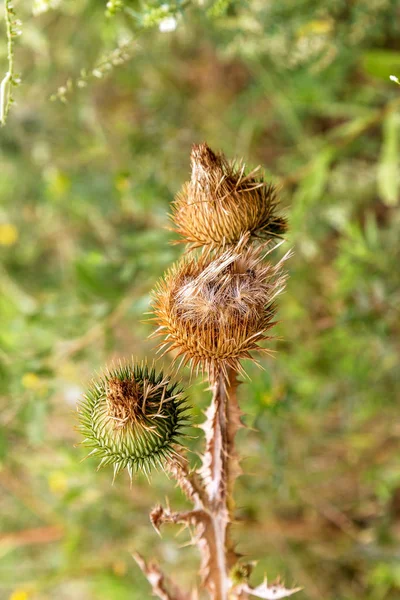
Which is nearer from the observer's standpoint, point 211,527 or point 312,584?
point 211,527

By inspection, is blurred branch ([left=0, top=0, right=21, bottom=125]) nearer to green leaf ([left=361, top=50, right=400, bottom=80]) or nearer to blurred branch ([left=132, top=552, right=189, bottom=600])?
blurred branch ([left=132, top=552, right=189, bottom=600])

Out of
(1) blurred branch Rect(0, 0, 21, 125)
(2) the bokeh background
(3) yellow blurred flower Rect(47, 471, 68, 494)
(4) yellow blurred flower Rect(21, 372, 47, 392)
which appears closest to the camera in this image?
(1) blurred branch Rect(0, 0, 21, 125)

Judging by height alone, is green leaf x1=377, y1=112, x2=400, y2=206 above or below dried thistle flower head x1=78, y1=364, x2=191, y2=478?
above

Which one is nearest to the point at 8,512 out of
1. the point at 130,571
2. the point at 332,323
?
the point at 130,571

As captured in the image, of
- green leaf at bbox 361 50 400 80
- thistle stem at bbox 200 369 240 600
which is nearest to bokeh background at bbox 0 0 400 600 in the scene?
green leaf at bbox 361 50 400 80

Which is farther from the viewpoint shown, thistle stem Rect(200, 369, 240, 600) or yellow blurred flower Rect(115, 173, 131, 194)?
yellow blurred flower Rect(115, 173, 131, 194)

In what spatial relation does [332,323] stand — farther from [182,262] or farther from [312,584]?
[182,262]

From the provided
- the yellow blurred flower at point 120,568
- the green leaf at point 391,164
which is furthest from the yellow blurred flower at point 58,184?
the yellow blurred flower at point 120,568

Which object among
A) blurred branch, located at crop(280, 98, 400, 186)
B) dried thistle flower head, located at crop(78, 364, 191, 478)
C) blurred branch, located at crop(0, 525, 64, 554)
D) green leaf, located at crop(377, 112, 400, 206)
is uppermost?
blurred branch, located at crop(280, 98, 400, 186)
